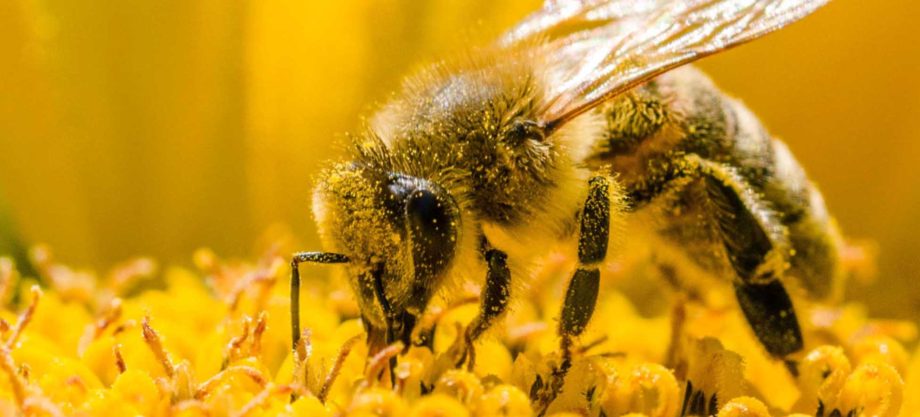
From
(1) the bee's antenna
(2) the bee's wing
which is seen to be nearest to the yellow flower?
(1) the bee's antenna

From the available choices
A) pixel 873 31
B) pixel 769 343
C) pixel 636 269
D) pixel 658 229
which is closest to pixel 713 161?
pixel 658 229

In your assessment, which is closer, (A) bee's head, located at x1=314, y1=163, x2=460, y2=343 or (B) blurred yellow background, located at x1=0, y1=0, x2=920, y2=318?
(A) bee's head, located at x1=314, y1=163, x2=460, y2=343

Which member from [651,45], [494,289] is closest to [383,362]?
[494,289]

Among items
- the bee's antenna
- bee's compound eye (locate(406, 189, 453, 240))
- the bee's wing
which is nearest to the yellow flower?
the bee's antenna

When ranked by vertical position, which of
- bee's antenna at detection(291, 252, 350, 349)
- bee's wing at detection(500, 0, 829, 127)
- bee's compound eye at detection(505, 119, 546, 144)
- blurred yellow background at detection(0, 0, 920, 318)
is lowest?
bee's antenna at detection(291, 252, 350, 349)

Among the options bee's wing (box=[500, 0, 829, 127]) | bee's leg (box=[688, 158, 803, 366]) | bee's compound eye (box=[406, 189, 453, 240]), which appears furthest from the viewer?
bee's leg (box=[688, 158, 803, 366])

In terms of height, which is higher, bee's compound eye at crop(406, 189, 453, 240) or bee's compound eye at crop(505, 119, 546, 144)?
bee's compound eye at crop(505, 119, 546, 144)

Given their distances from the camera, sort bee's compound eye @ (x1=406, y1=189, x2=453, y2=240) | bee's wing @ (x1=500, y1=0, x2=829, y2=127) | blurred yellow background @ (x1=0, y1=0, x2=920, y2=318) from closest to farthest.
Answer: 1. bee's compound eye @ (x1=406, y1=189, x2=453, y2=240)
2. bee's wing @ (x1=500, y1=0, x2=829, y2=127)
3. blurred yellow background @ (x1=0, y1=0, x2=920, y2=318)

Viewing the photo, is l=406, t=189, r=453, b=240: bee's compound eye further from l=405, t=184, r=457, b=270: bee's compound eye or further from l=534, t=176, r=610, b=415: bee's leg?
l=534, t=176, r=610, b=415: bee's leg

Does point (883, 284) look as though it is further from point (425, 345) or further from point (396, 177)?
point (396, 177)
